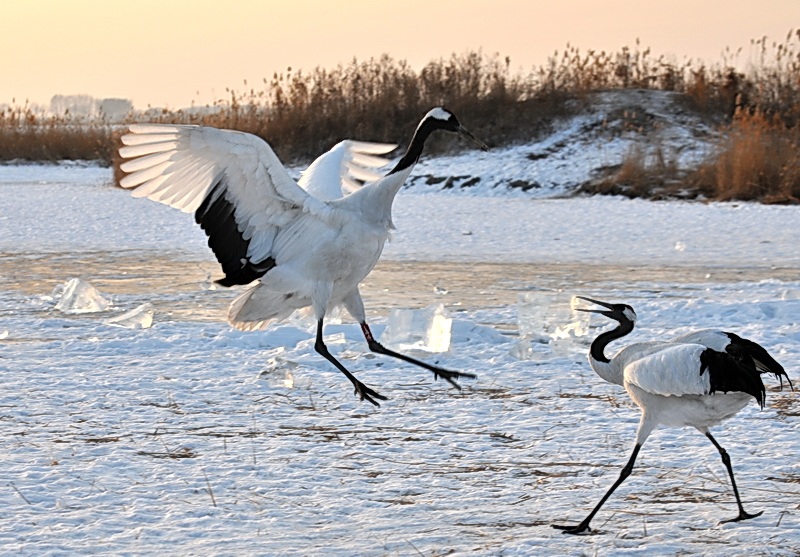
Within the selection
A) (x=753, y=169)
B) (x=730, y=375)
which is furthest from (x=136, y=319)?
(x=753, y=169)

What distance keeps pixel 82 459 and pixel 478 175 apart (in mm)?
14771

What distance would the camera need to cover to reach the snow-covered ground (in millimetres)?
3695

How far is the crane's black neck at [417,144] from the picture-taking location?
569 centimetres

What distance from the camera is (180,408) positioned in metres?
5.44

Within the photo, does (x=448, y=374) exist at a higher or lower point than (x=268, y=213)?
lower

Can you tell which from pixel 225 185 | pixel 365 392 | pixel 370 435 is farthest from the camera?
pixel 225 185

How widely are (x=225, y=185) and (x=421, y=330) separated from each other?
1.77m

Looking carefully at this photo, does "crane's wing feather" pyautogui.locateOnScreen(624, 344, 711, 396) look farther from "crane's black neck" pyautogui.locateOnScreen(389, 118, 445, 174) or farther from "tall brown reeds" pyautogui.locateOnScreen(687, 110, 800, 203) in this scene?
"tall brown reeds" pyautogui.locateOnScreen(687, 110, 800, 203)

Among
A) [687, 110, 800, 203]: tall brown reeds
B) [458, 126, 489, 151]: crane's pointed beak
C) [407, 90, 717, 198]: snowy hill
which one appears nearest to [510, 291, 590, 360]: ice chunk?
[458, 126, 489, 151]: crane's pointed beak

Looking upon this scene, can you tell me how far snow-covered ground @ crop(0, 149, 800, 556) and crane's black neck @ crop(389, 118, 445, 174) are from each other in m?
1.22

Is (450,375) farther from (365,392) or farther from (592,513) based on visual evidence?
(592,513)

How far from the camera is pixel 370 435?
16.4 feet

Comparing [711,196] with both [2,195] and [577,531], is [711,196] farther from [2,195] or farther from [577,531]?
[577,531]

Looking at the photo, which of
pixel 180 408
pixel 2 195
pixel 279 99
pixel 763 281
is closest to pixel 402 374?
pixel 180 408
